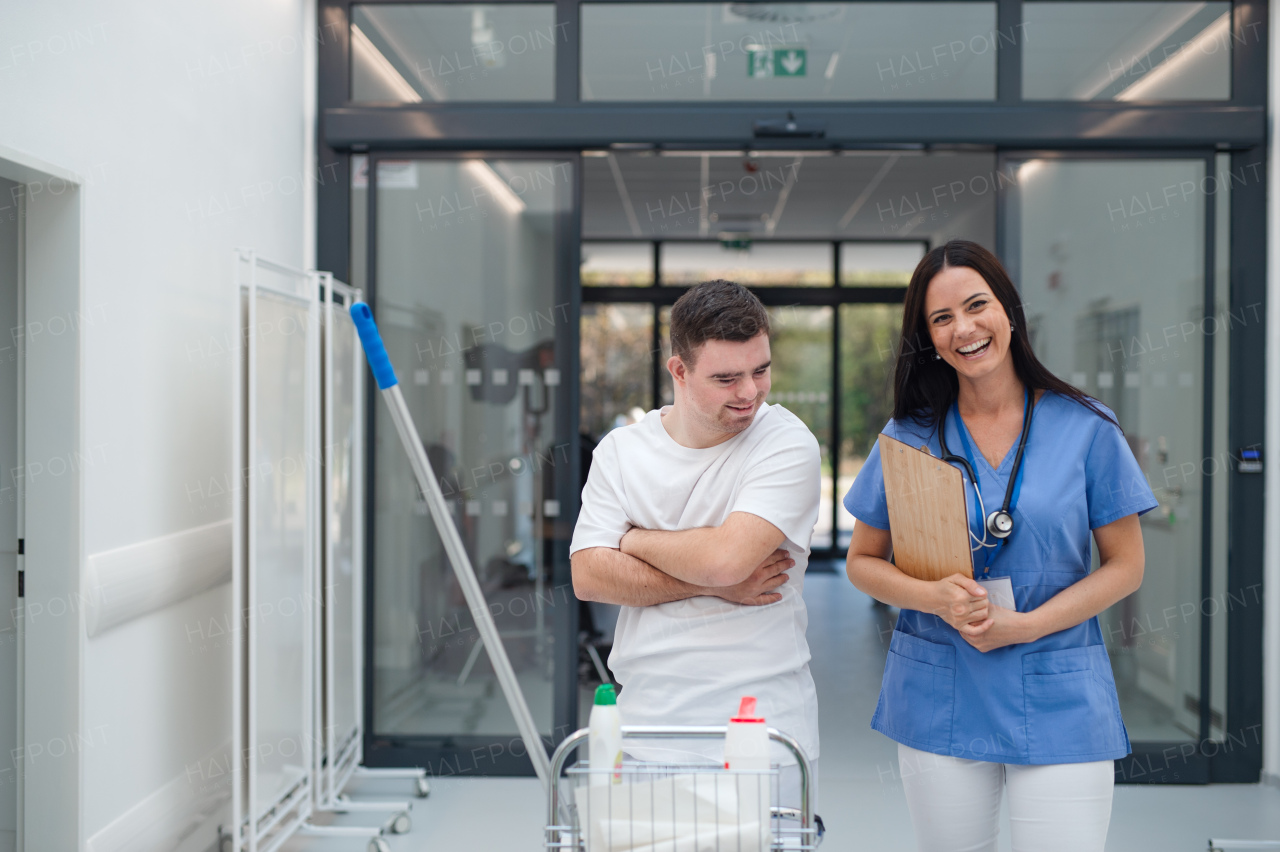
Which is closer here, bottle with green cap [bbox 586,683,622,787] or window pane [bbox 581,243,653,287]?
bottle with green cap [bbox 586,683,622,787]

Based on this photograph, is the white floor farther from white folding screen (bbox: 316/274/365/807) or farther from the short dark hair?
the short dark hair

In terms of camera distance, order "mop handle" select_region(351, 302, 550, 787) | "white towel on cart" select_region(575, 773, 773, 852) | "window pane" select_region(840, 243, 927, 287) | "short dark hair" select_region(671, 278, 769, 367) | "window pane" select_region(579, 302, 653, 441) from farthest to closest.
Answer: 1. "window pane" select_region(840, 243, 927, 287)
2. "window pane" select_region(579, 302, 653, 441)
3. "mop handle" select_region(351, 302, 550, 787)
4. "short dark hair" select_region(671, 278, 769, 367)
5. "white towel on cart" select_region(575, 773, 773, 852)

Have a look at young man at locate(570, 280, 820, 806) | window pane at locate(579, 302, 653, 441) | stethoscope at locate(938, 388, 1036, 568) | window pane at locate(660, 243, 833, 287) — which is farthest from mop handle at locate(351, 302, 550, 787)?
window pane at locate(660, 243, 833, 287)

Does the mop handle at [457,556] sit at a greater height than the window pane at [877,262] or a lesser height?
lesser

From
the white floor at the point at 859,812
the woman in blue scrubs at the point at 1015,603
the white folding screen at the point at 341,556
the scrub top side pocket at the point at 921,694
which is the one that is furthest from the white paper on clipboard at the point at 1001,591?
the white folding screen at the point at 341,556

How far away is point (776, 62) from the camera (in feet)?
11.8

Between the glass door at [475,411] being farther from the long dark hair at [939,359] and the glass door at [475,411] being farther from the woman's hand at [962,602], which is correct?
the woman's hand at [962,602]

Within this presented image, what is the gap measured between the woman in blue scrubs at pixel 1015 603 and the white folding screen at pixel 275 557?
5.91 ft

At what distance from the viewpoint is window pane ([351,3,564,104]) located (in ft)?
11.8

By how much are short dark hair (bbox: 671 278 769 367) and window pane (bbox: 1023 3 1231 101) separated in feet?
9.06

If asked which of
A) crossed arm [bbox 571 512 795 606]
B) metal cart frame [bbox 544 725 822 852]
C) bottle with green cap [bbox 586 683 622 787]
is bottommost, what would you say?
metal cart frame [bbox 544 725 822 852]

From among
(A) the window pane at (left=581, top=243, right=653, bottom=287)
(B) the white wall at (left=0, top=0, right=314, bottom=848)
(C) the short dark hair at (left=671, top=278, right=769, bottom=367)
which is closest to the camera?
(C) the short dark hair at (left=671, top=278, right=769, bottom=367)

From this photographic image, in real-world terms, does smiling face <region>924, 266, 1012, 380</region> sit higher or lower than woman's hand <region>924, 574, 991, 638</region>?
higher

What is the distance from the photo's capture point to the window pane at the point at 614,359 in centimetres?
873
